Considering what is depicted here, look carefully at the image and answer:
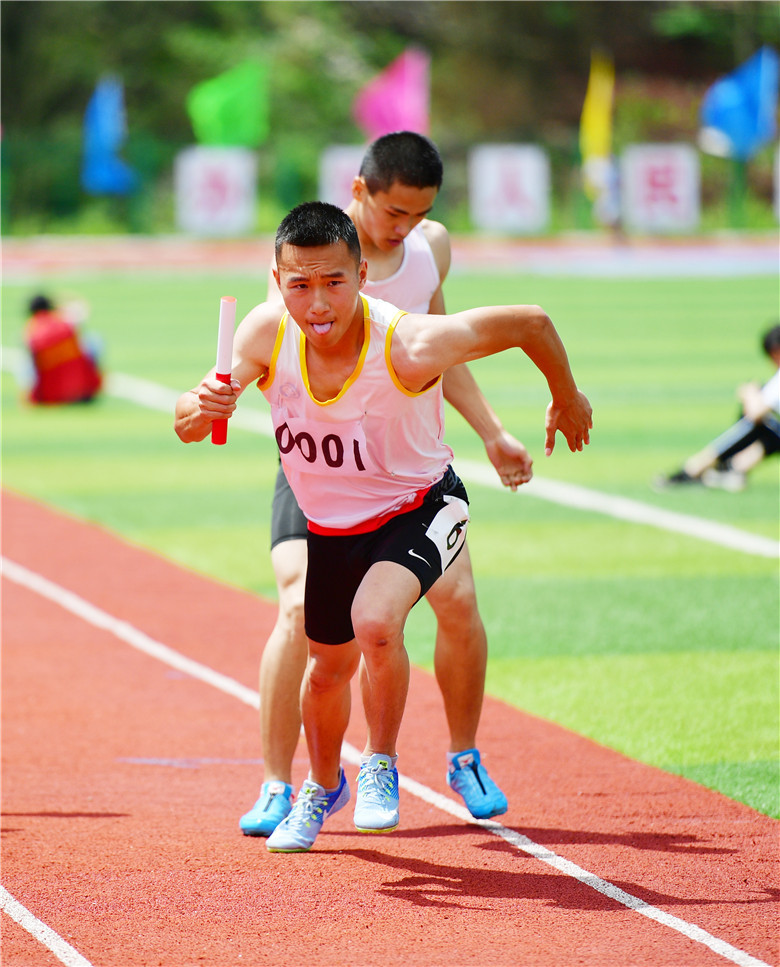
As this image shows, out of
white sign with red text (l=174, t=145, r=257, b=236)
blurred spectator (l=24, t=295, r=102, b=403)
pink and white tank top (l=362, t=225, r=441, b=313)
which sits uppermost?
white sign with red text (l=174, t=145, r=257, b=236)

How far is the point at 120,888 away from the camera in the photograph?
4801 millimetres

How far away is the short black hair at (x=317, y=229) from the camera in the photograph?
4648 millimetres

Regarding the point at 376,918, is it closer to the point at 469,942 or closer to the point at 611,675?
the point at 469,942

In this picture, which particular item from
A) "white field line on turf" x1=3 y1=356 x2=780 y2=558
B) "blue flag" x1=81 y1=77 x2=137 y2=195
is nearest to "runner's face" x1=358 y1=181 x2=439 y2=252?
"white field line on turf" x1=3 y1=356 x2=780 y2=558

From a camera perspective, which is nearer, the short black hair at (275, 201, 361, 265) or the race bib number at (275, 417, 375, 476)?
the short black hair at (275, 201, 361, 265)

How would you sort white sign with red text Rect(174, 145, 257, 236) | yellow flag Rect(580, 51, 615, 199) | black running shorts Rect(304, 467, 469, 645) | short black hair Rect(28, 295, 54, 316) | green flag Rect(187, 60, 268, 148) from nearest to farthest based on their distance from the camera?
black running shorts Rect(304, 467, 469, 645), short black hair Rect(28, 295, 54, 316), white sign with red text Rect(174, 145, 257, 236), green flag Rect(187, 60, 268, 148), yellow flag Rect(580, 51, 615, 199)

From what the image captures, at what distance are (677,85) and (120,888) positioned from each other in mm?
54293

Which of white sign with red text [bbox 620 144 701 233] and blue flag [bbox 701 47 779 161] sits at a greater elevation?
blue flag [bbox 701 47 779 161]

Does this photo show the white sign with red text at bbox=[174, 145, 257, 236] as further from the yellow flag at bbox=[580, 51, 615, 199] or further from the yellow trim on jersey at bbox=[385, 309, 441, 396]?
the yellow trim on jersey at bbox=[385, 309, 441, 396]

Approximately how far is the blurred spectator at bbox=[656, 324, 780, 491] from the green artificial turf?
205mm

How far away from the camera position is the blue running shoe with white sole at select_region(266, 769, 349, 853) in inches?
201

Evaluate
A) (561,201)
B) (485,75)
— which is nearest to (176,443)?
(561,201)

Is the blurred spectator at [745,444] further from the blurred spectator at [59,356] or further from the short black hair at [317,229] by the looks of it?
the blurred spectator at [59,356]

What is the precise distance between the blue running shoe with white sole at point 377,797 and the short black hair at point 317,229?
5.46ft
